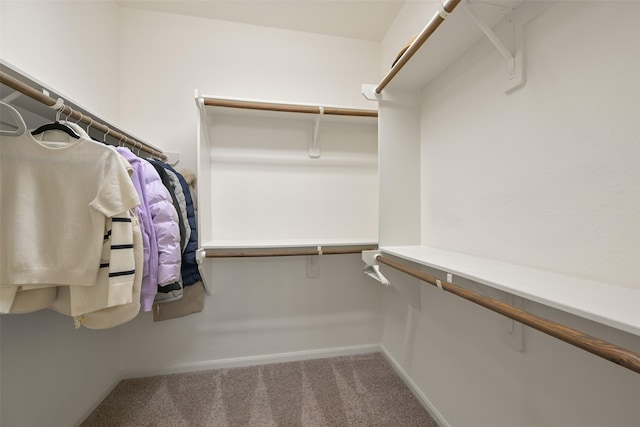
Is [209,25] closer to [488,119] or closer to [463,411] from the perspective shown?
[488,119]

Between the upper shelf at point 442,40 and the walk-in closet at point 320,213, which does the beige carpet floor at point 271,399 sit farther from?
the upper shelf at point 442,40

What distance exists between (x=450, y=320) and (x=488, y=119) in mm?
939

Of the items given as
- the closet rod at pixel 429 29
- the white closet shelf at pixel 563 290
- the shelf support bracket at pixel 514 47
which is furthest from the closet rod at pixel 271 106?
the white closet shelf at pixel 563 290

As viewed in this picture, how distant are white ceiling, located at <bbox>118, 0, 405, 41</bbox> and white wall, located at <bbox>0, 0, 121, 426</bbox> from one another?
456 millimetres

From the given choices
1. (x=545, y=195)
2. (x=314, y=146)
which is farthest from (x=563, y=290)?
(x=314, y=146)

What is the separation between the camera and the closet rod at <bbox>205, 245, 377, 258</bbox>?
4.62 feet

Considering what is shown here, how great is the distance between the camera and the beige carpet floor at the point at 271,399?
1247mm

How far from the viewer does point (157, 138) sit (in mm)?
1607

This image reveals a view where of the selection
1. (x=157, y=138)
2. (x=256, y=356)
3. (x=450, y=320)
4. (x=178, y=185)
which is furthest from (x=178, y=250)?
(x=450, y=320)

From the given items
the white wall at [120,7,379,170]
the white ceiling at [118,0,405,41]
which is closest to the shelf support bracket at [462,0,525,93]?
the white ceiling at [118,0,405,41]

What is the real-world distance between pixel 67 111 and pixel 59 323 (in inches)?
40.2

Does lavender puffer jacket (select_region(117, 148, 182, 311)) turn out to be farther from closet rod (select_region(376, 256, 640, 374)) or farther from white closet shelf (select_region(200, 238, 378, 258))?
closet rod (select_region(376, 256, 640, 374))

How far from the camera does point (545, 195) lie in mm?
720

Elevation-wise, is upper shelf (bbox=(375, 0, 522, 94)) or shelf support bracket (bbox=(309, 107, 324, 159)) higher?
upper shelf (bbox=(375, 0, 522, 94))
